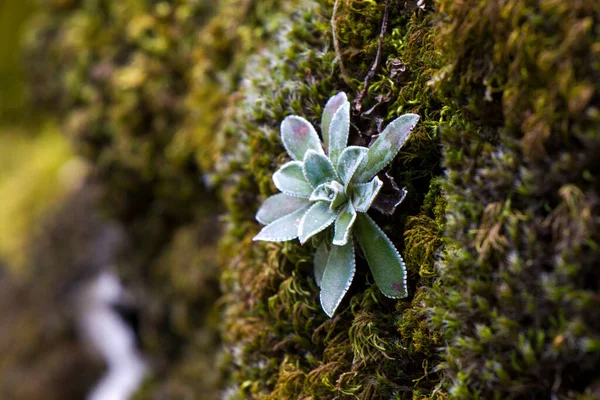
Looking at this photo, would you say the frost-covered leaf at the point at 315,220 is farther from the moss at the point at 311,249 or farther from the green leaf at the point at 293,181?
the moss at the point at 311,249

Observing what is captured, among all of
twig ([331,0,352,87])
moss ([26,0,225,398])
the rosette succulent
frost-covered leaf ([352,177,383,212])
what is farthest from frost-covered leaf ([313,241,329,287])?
moss ([26,0,225,398])

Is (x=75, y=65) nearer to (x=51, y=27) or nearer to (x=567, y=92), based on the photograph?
(x=51, y=27)

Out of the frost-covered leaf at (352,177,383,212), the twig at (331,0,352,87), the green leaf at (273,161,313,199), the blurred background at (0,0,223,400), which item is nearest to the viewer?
the frost-covered leaf at (352,177,383,212)

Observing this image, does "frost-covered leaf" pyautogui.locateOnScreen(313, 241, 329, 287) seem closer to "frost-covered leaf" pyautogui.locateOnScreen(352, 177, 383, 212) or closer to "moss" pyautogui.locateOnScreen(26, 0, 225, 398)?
"frost-covered leaf" pyautogui.locateOnScreen(352, 177, 383, 212)

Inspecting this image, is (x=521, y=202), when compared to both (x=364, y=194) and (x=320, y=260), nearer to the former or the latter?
(x=364, y=194)

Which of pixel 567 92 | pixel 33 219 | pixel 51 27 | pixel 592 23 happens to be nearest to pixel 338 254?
pixel 567 92

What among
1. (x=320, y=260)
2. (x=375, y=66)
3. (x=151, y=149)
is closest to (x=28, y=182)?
(x=151, y=149)
